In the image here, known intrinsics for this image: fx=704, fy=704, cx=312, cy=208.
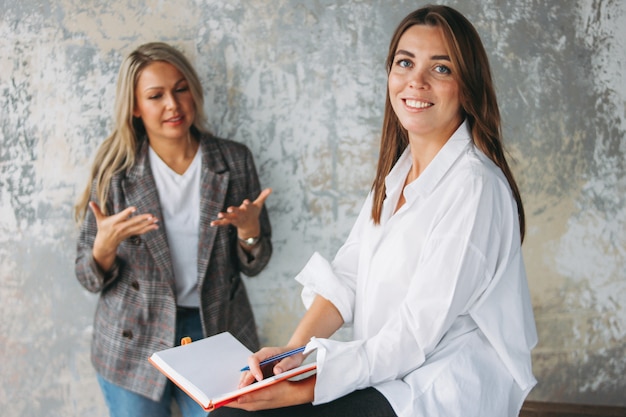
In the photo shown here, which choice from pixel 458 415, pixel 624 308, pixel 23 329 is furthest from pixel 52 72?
pixel 624 308

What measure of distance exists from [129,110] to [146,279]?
2.03 feet

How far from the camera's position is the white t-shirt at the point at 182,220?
2576 millimetres

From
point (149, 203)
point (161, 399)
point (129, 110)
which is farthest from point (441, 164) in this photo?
point (161, 399)

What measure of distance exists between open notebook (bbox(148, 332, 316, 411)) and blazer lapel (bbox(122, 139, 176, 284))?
Answer: 0.80 metres

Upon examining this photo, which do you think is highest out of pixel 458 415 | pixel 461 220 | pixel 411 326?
pixel 461 220

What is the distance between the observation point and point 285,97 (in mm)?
2801

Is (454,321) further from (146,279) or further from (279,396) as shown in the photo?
(146,279)

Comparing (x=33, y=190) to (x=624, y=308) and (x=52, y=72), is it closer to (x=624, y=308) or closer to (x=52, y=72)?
(x=52, y=72)

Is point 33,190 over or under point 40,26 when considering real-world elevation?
under

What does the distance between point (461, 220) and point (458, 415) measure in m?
0.41

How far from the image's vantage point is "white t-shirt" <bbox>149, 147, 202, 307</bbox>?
2576 millimetres

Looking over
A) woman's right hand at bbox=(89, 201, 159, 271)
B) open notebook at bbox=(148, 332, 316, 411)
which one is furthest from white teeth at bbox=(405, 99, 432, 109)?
woman's right hand at bbox=(89, 201, 159, 271)

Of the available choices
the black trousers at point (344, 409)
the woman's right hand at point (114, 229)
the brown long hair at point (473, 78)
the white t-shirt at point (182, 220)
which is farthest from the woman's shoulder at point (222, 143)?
the black trousers at point (344, 409)

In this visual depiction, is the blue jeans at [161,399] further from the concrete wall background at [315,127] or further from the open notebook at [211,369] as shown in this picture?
the open notebook at [211,369]
